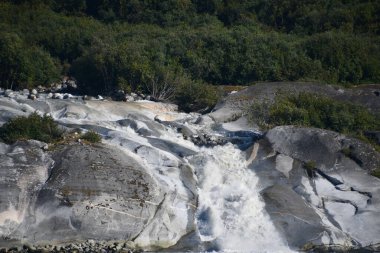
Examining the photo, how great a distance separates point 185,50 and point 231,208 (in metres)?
21.3

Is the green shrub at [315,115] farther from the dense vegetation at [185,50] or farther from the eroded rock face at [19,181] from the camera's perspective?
the eroded rock face at [19,181]

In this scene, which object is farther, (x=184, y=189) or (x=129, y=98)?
(x=129, y=98)

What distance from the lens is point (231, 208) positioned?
2891cm

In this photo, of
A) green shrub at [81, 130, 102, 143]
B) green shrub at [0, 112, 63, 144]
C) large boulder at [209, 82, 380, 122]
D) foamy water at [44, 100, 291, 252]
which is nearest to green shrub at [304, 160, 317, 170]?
foamy water at [44, 100, 291, 252]

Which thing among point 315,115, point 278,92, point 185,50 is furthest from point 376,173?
point 185,50

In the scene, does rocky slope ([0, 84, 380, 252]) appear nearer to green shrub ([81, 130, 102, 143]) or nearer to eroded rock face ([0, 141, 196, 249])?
eroded rock face ([0, 141, 196, 249])

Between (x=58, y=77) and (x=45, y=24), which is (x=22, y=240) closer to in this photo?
(x=58, y=77)

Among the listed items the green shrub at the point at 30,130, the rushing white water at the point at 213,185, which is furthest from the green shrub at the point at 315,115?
the green shrub at the point at 30,130

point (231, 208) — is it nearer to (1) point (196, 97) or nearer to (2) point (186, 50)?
(1) point (196, 97)

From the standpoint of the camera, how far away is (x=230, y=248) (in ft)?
88.8

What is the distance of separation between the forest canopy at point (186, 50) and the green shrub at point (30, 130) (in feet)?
39.7

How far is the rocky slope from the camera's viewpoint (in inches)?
1043

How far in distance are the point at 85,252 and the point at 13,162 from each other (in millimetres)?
4499

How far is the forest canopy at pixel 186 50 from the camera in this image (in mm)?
45281
